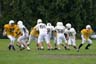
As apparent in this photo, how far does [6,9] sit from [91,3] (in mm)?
13173

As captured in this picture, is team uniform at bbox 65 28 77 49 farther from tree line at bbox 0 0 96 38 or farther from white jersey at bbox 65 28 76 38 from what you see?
tree line at bbox 0 0 96 38

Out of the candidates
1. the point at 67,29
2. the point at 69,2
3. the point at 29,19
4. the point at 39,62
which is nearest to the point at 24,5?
the point at 29,19

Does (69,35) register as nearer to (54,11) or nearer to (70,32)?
(70,32)

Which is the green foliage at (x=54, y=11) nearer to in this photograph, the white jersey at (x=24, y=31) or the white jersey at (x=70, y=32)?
the white jersey at (x=70, y=32)

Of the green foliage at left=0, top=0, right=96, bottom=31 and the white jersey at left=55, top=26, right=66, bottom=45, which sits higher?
the green foliage at left=0, top=0, right=96, bottom=31

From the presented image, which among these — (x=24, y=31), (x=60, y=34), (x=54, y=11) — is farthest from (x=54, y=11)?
(x=24, y=31)

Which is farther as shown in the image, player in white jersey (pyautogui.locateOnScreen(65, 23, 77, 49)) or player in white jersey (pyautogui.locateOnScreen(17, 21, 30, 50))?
player in white jersey (pyautogui.locateOnScreen(65, 23, 77, 49))

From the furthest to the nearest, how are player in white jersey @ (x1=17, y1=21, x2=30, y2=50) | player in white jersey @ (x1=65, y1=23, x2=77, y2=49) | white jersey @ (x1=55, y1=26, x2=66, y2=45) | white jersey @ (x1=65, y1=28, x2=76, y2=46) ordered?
white jersey @ (x1=65, y1=28, x2=76, y2=46) < player in white jersey @ (x1=65, y1=23, x2=77, y2=49) < white jersey @ (x1=55, y1=26, x2=66, y2=45) < player in white jersey @ (x1=17, y1=21, x2=30, y2=50)

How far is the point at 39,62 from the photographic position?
2141cm

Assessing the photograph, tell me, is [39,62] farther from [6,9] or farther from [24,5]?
[6,9]

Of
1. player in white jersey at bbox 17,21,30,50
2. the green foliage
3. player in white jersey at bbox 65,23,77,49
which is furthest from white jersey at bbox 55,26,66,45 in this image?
the green foliage

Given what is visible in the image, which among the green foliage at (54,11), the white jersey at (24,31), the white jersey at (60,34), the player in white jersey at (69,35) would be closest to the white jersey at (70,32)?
the player in white jersey at (69,35)

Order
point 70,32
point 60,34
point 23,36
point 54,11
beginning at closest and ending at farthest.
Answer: point 23,36 < point 60,34 < point 70,32 < point 54,11

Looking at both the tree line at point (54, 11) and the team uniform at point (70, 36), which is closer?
the team uniform at point (70, 36)
